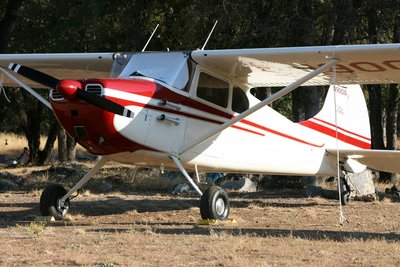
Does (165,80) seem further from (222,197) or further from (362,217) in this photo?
(362,217)

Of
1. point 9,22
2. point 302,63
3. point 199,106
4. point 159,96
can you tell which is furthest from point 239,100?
point 9,22

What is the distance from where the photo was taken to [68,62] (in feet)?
42.6

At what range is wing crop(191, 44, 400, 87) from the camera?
10.6 m

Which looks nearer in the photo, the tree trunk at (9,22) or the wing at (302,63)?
the wing at (302,63)

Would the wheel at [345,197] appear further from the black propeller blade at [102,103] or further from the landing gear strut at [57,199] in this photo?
the black propeller blade at [102,103]

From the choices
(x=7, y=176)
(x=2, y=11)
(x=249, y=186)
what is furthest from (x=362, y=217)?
(x=2, y=11)

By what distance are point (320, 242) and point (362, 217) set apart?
151 inches

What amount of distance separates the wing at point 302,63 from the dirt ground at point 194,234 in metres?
2.28

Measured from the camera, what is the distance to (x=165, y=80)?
36.6ft

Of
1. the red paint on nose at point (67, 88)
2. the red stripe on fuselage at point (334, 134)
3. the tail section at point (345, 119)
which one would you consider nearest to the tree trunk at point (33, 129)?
the tail section at point (345, 119)

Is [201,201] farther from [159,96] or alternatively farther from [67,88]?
[67,88]

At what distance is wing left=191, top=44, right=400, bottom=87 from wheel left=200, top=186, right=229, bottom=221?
2.06 meters

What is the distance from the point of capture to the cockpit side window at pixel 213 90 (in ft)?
38.5

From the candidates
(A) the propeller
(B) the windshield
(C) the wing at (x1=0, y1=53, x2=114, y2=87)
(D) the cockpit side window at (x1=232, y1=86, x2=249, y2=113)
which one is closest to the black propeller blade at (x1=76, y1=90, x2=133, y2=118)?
(A) the propeller
